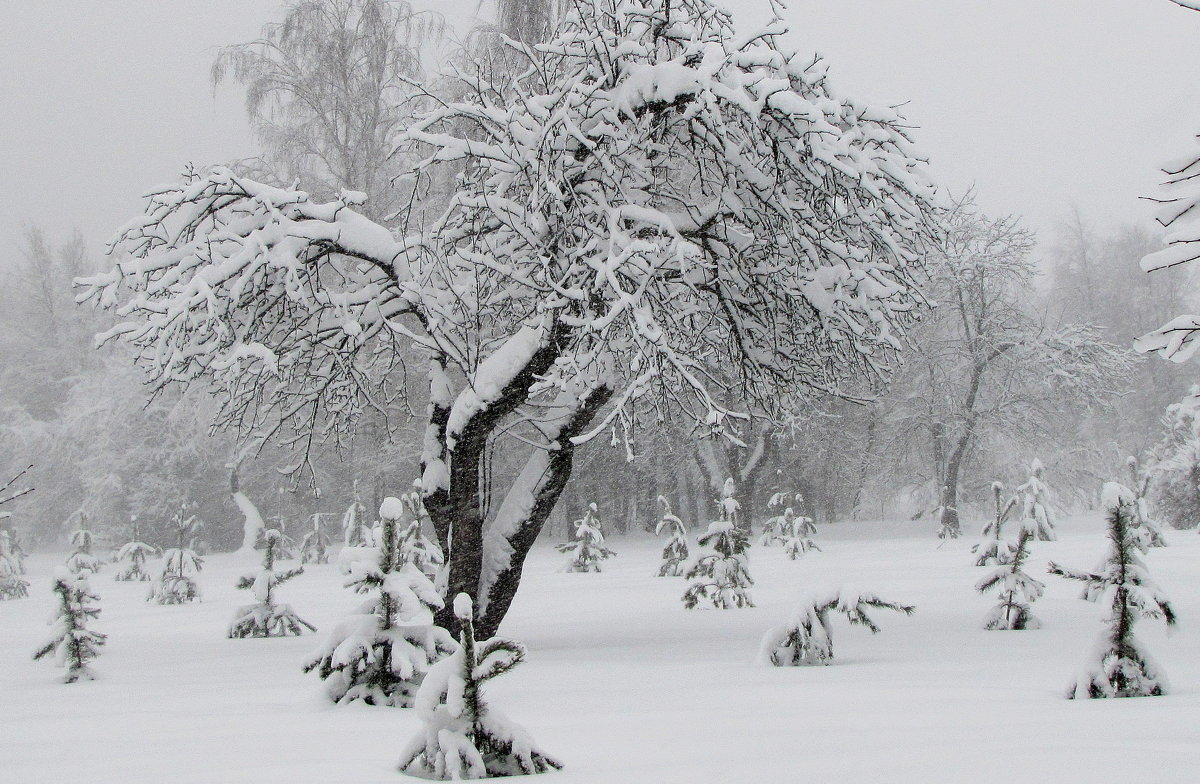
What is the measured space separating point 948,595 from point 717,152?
5.90m

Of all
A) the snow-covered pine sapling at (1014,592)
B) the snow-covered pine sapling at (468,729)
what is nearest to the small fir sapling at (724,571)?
the snow-covered pine sapling at (1014,592)

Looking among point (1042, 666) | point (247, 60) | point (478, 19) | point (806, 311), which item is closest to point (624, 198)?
point (806, 311)

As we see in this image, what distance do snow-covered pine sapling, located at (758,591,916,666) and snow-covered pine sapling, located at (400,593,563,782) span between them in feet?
10.1

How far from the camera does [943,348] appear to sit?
25.1 metres

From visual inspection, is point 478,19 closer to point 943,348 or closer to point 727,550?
point 727,550

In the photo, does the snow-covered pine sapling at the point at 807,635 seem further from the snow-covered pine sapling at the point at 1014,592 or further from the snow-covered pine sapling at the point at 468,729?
the snow-covered pine sapling at the point at 468,729

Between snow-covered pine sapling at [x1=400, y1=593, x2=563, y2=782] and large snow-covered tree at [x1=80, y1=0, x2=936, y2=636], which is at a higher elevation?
large snow-covered tree at [x1=80, y1=0, x2=936, y2=636]

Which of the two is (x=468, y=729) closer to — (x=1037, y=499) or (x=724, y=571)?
(x=724, y=571)

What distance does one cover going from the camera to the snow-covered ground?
3146mm

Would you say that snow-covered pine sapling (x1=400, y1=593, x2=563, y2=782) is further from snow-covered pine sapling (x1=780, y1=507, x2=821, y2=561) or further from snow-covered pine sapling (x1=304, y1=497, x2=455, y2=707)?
snow-covered pine sapling (x1=780, y1=507, x2=821, y2=561)

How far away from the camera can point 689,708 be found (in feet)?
14.8

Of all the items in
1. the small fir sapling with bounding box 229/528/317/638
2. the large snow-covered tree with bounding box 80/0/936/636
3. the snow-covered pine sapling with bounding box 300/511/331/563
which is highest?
the large snow-covered tree with bounding box 80/0/936/636

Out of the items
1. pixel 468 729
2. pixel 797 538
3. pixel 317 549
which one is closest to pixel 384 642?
pixel 468 729

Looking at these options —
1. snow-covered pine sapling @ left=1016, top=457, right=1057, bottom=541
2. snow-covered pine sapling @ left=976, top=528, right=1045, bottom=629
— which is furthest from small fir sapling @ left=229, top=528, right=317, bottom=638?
snow-covered pine sapling @ left=1016, top=457, right=1057, bottom=541
